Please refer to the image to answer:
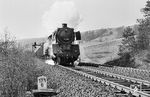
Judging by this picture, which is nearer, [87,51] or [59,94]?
[59,94]

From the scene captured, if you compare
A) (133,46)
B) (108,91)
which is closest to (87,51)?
(133,46)

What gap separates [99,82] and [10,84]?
577 cm

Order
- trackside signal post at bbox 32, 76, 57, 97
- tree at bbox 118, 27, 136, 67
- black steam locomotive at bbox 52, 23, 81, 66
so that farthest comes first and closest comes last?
tree at bbox 118, 27, 136, 67 < black steam locomotive at bbox 52, 23, 81, 66 < trackside signal post at bbox 32, 76, 57, 97

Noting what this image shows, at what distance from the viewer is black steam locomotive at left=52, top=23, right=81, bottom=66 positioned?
27.4 metres

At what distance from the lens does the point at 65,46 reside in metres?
27.7

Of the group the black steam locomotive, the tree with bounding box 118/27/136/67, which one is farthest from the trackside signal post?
the tree with bounding box 118/27/136/67

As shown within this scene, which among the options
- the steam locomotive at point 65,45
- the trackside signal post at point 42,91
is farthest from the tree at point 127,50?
the trackside signal post at point 42,91

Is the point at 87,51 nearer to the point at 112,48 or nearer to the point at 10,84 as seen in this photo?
the point at 112,48

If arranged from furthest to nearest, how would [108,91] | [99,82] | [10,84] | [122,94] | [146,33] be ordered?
[146,33]
[99,82]
[108,91]
[122,94]
[10,84]

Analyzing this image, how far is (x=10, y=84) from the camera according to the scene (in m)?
9.57

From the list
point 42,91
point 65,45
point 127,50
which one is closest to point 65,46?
point 65,45

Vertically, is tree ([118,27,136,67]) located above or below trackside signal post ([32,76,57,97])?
above

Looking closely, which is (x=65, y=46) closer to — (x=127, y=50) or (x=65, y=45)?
(x=65, y=45)

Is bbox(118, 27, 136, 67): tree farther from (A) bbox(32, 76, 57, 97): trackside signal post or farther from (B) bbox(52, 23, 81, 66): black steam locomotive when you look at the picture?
(A) bbox(32, 76, 57, 97): trackside signal post
